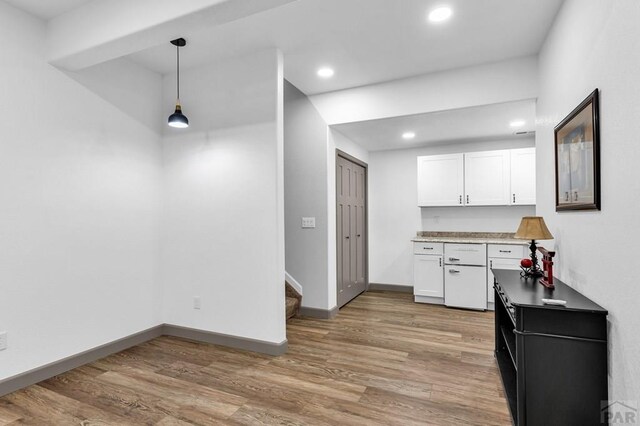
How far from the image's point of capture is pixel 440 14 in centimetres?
246

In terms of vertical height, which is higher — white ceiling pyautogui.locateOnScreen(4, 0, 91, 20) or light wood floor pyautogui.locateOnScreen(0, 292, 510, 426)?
white ceiling pyautogui.locateOnScreen(4, 0, 91, 20)

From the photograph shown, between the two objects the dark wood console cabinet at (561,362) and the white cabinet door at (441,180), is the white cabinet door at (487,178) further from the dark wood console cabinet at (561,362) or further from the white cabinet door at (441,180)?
the dark wood console cabinet at (561,362)

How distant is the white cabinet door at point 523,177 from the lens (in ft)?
14.3

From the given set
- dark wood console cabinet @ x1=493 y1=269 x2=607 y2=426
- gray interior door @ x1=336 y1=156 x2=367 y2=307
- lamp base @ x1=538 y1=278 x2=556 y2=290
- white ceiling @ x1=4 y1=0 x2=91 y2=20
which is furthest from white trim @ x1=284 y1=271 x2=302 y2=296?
white ceiling @ x1=4 y1=0 x2=91 y2=20

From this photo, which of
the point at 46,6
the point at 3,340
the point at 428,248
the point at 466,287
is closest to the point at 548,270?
the point at 466,287

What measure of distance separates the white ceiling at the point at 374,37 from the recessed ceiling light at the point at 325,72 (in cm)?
6

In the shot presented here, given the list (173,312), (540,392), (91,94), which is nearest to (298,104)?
(91,94)

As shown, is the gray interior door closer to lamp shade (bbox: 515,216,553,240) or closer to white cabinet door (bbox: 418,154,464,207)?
white cabinet door (bbox: 418,154,464,207)

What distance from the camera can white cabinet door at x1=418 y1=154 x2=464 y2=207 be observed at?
4738 mm

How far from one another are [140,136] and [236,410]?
2.64 meters

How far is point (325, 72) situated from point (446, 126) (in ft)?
5.46

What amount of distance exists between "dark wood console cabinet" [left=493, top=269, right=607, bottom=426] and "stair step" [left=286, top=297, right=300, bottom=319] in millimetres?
2577

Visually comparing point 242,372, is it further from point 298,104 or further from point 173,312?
point 298,104

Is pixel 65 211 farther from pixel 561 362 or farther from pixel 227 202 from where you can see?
pixel 561 362
